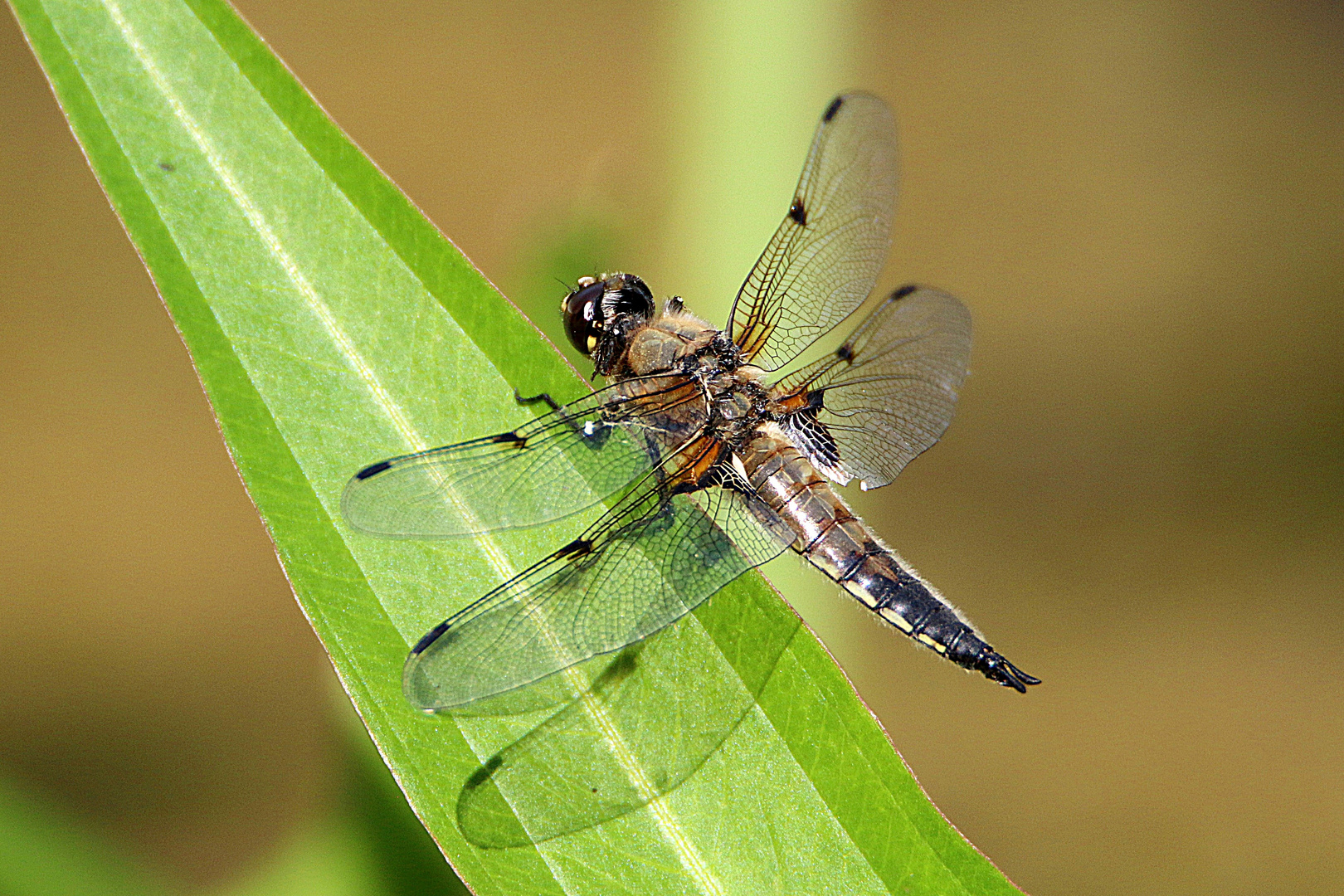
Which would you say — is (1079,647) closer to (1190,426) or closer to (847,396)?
(1190,426)

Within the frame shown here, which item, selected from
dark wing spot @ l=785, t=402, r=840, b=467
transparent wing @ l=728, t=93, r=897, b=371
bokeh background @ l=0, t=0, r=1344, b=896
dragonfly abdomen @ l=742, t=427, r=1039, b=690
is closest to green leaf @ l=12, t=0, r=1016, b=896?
dragonfly abdomen @ l=742, t=427, r=1039, b=690

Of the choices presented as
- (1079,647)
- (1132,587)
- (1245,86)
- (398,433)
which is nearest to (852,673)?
(398,433)

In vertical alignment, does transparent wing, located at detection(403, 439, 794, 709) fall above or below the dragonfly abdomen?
below

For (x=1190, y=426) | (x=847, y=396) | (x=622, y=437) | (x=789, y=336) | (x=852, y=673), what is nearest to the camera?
(x=622, y=437)

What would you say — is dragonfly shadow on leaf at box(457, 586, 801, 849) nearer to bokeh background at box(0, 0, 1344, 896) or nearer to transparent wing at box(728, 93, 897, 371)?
transparent wing at box(728, 93, 897, 371)

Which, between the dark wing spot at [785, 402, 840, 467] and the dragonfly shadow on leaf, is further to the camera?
the dark wing spot at [785, 402, 840, 467]

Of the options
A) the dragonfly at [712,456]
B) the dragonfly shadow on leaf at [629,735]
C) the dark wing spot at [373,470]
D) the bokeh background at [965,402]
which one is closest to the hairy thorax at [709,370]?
the dragonfly at [712,456]

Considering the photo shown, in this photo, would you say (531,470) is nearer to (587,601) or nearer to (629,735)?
(587,601)

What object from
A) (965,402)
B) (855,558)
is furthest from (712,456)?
(965,402)
